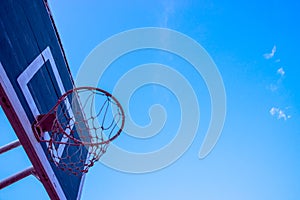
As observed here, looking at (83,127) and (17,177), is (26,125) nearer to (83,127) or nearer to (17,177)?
(17,177)

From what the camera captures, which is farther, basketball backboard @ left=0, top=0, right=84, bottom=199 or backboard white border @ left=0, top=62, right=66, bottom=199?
basketball backboard @ left=0, top=0, right=84, bottom=199

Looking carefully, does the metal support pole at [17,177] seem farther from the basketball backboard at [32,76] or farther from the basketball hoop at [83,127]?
the basketball hoop at [83,127]

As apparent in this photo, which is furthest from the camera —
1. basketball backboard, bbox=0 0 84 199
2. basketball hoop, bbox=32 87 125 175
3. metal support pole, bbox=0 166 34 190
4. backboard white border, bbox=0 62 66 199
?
basketball hoop, bbox=32 87 125 175

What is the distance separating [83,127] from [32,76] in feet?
4.32

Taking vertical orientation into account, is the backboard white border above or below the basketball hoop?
below

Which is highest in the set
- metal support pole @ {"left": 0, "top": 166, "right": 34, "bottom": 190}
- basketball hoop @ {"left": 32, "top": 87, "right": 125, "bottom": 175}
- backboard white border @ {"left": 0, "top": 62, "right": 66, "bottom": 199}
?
basketball hoop @ {"left": 32, "top": 87, "right": 125, "bottom": 175}

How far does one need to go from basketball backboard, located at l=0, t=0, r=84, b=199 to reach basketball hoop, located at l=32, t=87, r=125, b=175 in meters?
0.14

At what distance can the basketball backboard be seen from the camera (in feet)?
9.32

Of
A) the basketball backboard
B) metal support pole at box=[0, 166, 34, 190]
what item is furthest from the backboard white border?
metal support pole at box=[0, 166, 34, 190]

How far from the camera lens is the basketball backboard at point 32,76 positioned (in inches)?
112

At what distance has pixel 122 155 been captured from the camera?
5094 millimetres

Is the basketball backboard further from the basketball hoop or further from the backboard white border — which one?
the basketball hoop

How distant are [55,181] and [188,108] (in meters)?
3.27

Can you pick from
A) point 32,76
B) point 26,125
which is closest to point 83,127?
point 32,76
